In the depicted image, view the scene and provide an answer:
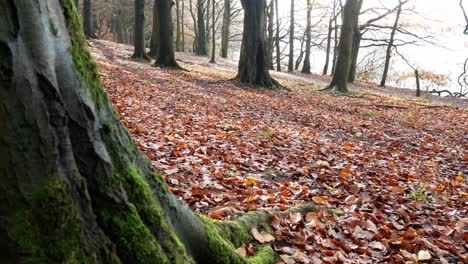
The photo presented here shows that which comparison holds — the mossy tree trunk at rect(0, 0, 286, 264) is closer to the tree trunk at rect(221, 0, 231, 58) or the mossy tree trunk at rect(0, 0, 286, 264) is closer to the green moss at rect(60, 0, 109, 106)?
the green moss at rect(60, 0, 109, 106)

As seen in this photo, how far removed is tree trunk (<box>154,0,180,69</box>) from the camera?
15695 mm

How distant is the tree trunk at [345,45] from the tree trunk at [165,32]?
23.6ft

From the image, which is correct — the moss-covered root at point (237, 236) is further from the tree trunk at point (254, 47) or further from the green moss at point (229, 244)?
the tree trunk at point (254, 47)

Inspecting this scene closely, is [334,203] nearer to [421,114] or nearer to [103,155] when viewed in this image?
[103,155]

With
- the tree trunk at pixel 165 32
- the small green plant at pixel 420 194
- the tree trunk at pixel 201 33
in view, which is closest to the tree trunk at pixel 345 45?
the tree trunk at pixel 165 32

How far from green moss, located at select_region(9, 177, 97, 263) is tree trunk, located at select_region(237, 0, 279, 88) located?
13.3 metres

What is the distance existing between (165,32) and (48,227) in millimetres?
15464

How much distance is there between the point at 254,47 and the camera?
1400cm

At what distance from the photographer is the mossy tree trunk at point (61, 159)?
1.10 metres

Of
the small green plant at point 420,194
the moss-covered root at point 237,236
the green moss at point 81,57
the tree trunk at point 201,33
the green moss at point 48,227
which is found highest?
the tree trunk at point 201,33

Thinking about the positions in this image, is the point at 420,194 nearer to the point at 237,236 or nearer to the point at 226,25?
the point at 237,236

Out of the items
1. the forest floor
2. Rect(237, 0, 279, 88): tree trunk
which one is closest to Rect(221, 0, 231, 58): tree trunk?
Rect(237, 0, 279, 88): tree trunk

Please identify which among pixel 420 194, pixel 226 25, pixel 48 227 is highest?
pixel 226 25

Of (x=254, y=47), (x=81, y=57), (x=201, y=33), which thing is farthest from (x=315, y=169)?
(x=201, y=33)
